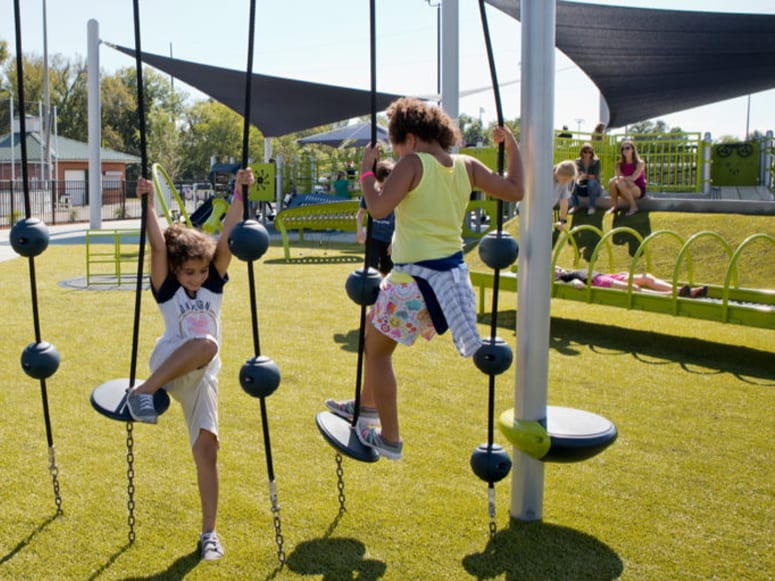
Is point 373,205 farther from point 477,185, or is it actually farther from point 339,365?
point 339,365

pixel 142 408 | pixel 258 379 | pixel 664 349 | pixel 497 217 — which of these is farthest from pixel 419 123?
pixel 664 349

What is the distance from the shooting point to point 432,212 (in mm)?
3354

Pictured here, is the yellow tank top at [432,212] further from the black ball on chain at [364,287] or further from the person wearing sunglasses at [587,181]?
the person wearing sunglasses at [587,181]

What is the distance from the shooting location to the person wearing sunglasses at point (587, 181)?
13.3m

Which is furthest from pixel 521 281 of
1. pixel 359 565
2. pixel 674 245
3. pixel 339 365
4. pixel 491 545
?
pixel 674 245

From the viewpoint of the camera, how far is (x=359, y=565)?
10.8ft

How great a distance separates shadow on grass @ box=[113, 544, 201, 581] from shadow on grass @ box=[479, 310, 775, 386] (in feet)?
15.6

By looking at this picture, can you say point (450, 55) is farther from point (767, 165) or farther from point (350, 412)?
point (350, 412)

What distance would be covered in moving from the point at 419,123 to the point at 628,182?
397 inches

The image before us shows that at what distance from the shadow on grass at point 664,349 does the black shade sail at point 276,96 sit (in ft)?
38.5

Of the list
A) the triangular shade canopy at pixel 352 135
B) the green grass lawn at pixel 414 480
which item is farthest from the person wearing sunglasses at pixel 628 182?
the triangular shade canopy at pixel 352 135

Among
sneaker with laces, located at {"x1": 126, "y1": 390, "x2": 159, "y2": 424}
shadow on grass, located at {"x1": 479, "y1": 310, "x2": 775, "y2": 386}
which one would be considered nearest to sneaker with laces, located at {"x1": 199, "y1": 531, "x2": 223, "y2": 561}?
sneaker with laces, located at {"x1": 126, "y1": 390, "x2": 159, "y2": 424}

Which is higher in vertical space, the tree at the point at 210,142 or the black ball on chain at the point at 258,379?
the tree at the point at 210,142

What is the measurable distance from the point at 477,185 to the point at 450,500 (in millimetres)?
1561
